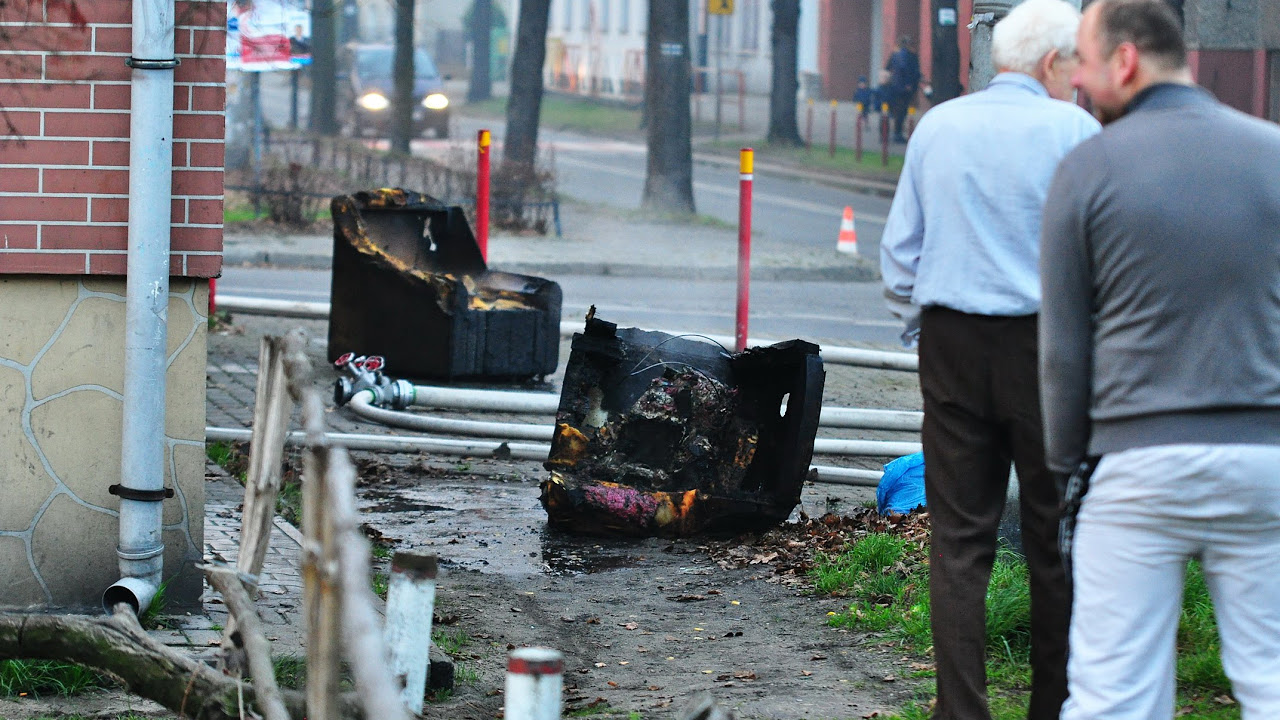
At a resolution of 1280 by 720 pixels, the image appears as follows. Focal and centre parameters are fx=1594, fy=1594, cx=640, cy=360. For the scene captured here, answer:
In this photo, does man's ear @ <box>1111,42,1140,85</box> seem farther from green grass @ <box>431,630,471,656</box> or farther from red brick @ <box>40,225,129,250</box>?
red brick @ <box>40,225,129,250</box>

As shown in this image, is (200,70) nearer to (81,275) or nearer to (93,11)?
(93,11)

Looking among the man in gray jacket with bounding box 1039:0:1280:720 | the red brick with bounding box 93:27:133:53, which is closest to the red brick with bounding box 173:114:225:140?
the red brick with bounding box 93:27:133:53

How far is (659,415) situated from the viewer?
20.9ft

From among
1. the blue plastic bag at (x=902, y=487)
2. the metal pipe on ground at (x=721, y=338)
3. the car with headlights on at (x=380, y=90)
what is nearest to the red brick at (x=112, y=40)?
the blue plastic bag at (x=902, y=487)

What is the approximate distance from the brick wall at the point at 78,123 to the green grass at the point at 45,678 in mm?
1147

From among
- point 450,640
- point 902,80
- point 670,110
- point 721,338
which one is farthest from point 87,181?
point 902,80

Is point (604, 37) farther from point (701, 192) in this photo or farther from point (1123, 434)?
point (1123, 434)

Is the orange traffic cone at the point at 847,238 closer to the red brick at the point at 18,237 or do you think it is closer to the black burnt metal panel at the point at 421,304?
the black burnt metal panel at the point at 421,304

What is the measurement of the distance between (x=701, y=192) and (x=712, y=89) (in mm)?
24821

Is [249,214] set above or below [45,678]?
above

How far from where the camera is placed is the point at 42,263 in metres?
4.66

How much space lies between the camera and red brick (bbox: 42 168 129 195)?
467 centimetres

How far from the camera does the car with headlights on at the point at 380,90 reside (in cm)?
3075

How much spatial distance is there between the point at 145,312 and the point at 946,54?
24.8 metres
